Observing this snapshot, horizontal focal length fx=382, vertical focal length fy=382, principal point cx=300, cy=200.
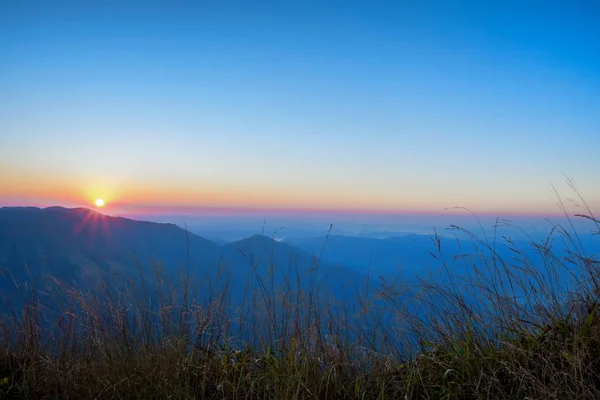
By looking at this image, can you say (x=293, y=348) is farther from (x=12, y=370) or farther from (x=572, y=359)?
(x=12, y=370)

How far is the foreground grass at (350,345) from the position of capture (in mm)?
2602

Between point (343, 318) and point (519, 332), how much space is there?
1.39 metres

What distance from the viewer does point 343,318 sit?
3.46 meters

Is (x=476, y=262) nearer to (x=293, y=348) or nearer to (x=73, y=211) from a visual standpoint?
(x=293, y=348)

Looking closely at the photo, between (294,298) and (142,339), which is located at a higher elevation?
(294,298)

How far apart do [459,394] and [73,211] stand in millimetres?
170175

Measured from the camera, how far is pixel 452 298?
324cm

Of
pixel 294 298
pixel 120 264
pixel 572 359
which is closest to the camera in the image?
pixel 572 359

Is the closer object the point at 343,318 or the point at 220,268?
the point at 343,318

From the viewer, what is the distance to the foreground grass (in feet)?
8.54

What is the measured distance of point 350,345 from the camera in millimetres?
3066

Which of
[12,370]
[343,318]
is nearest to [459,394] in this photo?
[343,318]

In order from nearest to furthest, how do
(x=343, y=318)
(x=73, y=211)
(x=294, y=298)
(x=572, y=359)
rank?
(x=572, y=359) → (x=343, y=318) → (x=294, y=298) → (x=73, y=211)

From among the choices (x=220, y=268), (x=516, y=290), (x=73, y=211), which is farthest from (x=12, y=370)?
(x=73, y=211)
